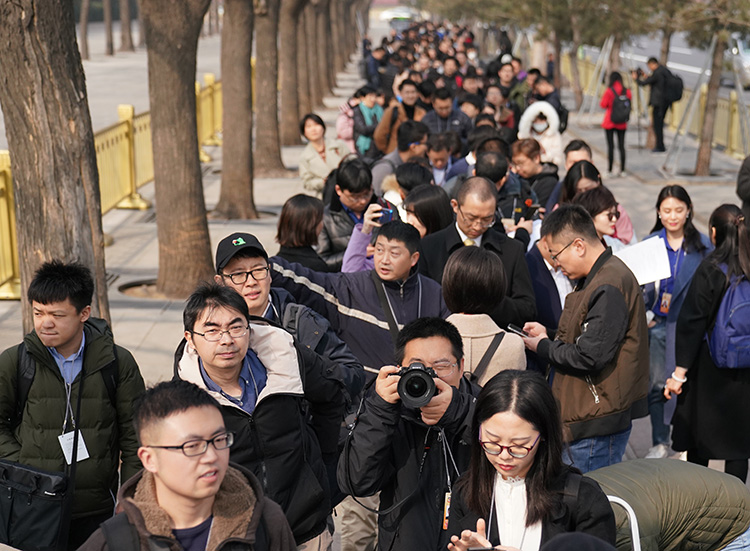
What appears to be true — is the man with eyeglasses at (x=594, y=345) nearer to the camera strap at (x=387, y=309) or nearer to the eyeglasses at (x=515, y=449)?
the camera strap at (x=387, y=309)

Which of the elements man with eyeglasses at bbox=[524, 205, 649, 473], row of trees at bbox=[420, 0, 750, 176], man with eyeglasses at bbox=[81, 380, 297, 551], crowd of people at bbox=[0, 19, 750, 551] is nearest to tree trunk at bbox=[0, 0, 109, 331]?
crowd of people at bbox=[0, 19, 750, 551]

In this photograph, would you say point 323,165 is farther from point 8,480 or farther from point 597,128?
point 597,128

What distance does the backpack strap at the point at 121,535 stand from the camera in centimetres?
260

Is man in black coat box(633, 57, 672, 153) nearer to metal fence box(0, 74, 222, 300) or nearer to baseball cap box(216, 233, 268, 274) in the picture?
metal fence box(0, 74, 222, 300)

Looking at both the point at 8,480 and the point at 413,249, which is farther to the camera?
the point at 413,249

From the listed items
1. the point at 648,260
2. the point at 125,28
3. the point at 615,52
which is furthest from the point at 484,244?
the point at 125,28

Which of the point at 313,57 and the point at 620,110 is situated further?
the point at 313,57

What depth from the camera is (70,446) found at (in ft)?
13.7

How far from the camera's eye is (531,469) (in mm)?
3146

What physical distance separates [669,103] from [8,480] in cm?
1748

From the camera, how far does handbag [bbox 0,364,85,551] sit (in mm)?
4035

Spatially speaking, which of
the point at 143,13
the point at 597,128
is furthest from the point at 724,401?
the point at 597,128

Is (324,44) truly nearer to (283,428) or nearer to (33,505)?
(33,505)

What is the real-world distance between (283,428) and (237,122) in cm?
1120
